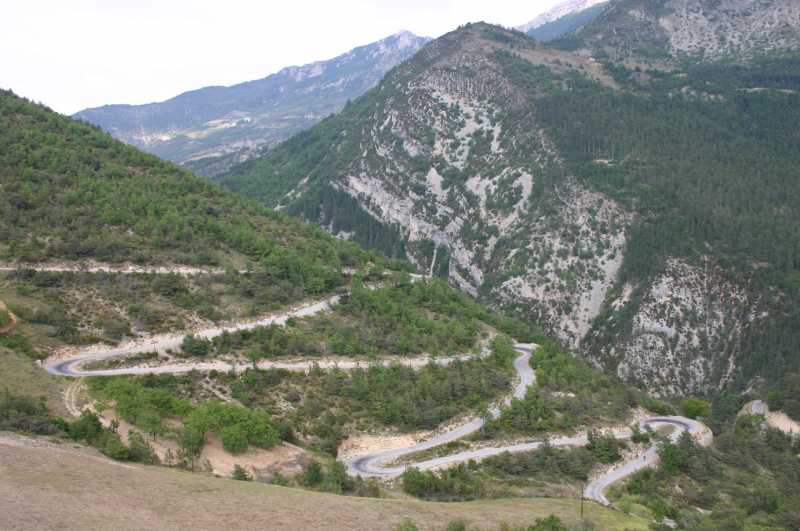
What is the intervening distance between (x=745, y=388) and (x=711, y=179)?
153 ft

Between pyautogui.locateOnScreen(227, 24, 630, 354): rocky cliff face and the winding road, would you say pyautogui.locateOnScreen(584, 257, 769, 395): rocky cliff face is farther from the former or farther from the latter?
the winding road

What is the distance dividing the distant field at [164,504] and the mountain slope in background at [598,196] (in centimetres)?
7354

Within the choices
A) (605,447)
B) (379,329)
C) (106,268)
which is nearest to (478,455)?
(605,447)

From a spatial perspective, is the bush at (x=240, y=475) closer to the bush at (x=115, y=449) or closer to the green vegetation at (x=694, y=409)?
the bush at (x=115, y=449)

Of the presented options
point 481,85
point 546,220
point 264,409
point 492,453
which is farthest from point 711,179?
point 264,409

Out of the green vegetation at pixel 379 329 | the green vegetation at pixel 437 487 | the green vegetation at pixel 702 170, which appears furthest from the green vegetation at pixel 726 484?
the green vegetation at pixel 702 170

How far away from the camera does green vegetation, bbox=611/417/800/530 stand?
40250mm

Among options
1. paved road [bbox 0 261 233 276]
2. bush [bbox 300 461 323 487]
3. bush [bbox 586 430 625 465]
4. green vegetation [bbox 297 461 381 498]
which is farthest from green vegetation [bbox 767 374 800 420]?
paved road [bbox 0 261 233 276]

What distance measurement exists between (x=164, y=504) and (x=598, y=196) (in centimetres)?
11022

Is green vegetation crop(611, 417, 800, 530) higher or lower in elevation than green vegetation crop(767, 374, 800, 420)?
higher

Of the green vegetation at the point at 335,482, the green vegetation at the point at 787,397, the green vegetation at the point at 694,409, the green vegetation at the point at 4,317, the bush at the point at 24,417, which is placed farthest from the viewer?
the green vegetation at the point at 694,409

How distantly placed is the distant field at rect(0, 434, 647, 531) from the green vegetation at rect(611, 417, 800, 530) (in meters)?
9.46

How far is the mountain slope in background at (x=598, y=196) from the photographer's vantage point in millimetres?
98062

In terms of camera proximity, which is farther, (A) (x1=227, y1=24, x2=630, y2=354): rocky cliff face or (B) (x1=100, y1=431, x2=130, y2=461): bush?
(A) (x1=227, y1=24, x2=630, y2=354): rocky cliff face
